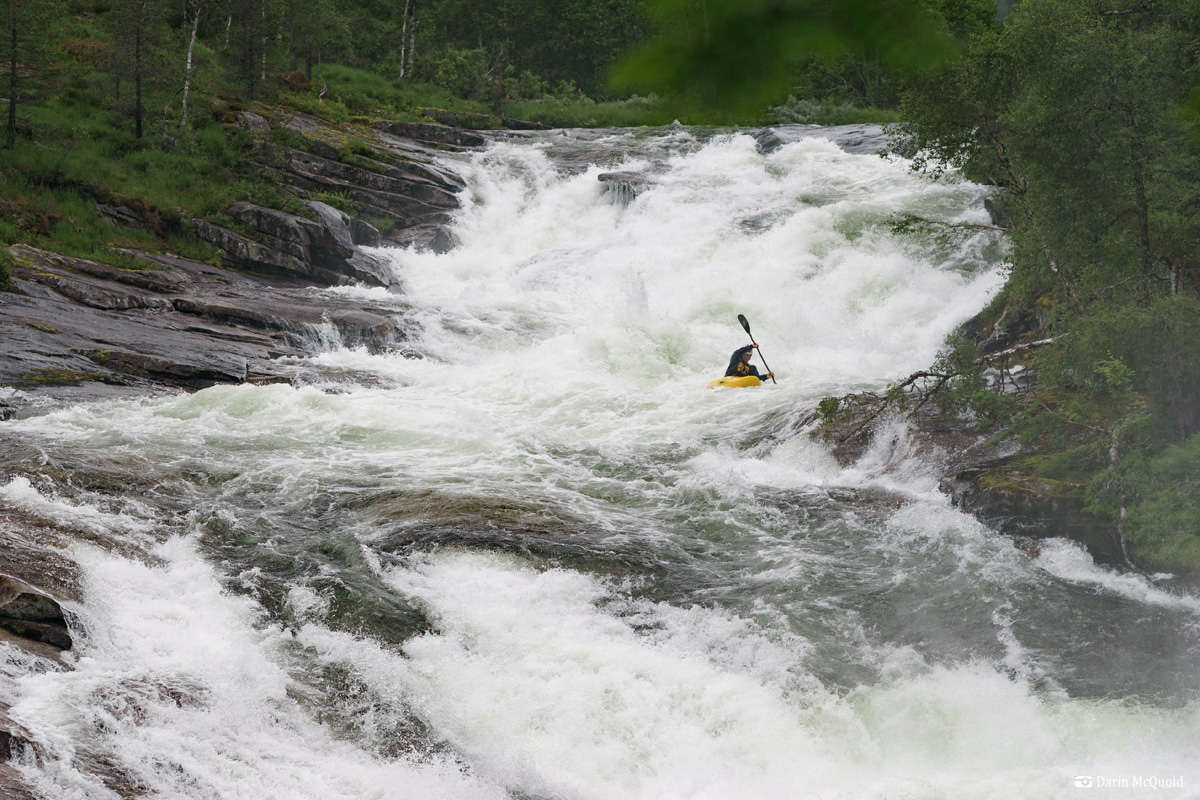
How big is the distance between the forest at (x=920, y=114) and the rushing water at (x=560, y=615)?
1.44m

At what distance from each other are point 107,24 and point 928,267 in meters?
18.4

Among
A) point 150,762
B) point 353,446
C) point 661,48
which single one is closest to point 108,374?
point 353,446

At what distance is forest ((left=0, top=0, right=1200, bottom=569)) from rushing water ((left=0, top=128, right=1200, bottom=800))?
144cm

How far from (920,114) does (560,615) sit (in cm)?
842

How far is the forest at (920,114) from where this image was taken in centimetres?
162

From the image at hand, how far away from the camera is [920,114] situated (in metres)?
12.0

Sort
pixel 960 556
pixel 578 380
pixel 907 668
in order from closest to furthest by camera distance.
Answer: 1. pixel 907 668
2. pixel 960 556
3. pixel 578 380

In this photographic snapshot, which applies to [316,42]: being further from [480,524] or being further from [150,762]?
[150,762]

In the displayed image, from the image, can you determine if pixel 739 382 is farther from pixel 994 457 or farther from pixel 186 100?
pixel 186 100

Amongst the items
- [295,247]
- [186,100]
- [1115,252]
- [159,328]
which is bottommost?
[159,328]

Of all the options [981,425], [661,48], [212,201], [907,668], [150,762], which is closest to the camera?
[661,48]

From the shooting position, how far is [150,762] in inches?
191

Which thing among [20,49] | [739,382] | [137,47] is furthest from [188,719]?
[137,47]

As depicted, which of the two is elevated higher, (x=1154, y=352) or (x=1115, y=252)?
(x=1115, y=252)
